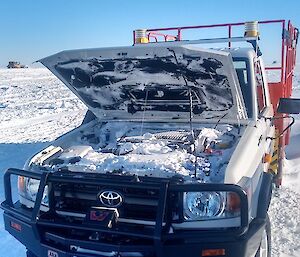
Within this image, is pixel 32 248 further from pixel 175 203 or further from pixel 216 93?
pixel 216 93

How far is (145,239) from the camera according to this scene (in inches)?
106

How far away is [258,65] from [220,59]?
Answer: 1.46 m

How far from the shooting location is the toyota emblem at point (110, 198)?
287cm

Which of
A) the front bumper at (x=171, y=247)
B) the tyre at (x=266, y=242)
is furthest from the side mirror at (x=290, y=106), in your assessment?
the front bumper at (x=171, y=247)

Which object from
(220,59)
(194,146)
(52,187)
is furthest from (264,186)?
(52,187)

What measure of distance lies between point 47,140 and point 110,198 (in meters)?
6.93

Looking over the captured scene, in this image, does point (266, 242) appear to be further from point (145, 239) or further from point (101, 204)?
point (101, 204)

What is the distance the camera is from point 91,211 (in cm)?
287

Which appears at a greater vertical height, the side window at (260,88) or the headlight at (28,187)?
the side window at (260,88)

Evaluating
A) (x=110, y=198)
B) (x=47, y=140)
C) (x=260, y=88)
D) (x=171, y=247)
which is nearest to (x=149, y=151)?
(x=110, y=198)

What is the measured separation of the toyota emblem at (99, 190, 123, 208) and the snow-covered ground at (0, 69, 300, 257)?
5.56 ft

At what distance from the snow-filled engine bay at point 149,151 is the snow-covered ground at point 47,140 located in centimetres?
128

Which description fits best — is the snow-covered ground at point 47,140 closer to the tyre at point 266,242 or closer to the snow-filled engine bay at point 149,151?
the tyre at point 266,242

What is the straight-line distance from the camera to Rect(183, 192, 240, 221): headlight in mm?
2742
